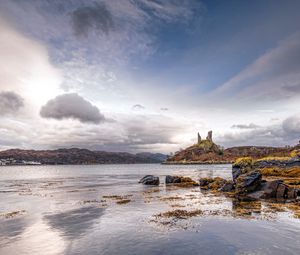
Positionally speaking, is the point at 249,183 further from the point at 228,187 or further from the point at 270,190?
the point at 228,187

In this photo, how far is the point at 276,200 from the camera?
4331 centimetres

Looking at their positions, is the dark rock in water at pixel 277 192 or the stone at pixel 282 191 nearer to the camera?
the dark rock in water at pixel 277 192

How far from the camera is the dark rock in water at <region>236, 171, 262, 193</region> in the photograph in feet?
167

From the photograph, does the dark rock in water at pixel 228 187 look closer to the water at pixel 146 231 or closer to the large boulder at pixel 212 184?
the large boulder at pixel 212 184

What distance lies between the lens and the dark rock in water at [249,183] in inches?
1999

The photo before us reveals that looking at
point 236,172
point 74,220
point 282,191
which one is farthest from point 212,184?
point 74,220

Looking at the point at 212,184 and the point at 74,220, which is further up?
the point at 212,184

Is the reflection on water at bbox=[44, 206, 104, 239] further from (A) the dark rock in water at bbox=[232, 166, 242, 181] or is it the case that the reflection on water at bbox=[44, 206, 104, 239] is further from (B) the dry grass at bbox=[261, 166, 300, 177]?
(B) the dry grass at bbox=[261, 166, 300, 177]

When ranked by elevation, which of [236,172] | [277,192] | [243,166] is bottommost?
[277,192]

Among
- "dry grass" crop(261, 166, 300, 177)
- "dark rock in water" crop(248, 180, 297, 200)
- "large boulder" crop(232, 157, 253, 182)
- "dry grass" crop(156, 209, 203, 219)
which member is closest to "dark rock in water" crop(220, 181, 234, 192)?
"dark rock in water" crop(248, 180, 297, 200)

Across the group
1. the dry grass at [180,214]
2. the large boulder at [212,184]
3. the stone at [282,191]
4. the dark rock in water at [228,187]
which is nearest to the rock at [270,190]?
the stone at [282,191]

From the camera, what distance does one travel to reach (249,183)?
5081 cm

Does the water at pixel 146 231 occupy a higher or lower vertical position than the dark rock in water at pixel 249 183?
lower

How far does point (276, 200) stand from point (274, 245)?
24053mm
